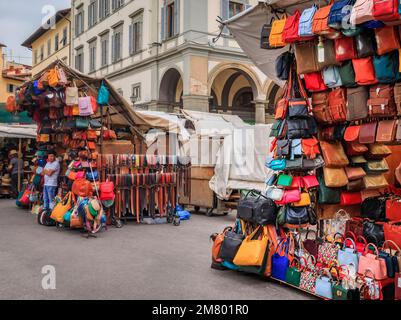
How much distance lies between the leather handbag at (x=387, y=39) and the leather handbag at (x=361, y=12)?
28cm

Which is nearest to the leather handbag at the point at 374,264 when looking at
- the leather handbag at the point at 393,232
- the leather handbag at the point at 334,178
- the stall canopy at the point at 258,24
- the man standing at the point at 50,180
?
the leather handbag at the point at 393,232

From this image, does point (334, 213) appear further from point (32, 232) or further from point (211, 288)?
point (32, 232)

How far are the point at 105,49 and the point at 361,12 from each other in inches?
1128

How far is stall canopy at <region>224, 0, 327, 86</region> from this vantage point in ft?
19.1

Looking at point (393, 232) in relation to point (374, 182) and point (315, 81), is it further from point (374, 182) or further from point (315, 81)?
point (315, 81)

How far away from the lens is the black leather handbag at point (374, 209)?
19.9 feet

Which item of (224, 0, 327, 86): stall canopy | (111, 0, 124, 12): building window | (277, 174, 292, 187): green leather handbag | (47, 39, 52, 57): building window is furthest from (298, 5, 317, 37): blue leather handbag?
(47, 39, 52, 57): building window

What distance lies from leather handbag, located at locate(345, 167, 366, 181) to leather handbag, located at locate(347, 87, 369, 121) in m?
0.98

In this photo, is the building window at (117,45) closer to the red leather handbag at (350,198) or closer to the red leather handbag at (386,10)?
the red leather handbag at (350,198)

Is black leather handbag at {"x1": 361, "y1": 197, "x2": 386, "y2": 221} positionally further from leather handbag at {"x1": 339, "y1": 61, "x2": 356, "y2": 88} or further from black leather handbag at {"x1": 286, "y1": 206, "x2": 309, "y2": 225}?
leather handbag at {"x1": 339, "y1": 61, "x2": 356, "y2": 88}
